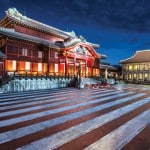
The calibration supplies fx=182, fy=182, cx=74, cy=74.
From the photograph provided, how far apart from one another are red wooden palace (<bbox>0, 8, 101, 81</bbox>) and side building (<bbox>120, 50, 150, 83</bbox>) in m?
21.7

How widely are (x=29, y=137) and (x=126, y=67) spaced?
5320 cm

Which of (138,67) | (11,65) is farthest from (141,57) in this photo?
(11,65)

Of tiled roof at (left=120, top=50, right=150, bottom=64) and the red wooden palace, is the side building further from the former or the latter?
the red wooden palace

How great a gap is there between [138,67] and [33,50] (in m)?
36.0

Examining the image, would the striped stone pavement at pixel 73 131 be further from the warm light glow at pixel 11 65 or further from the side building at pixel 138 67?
the side building at pixel 138 67

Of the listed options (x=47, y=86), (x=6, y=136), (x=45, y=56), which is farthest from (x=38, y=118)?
(x=45, y=56)

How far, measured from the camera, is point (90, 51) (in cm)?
3553

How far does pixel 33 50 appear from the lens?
25.9 m

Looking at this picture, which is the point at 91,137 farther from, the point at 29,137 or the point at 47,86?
the point at 47,86

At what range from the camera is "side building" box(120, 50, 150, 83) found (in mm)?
50625

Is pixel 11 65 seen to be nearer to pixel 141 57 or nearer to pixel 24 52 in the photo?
pixel 24 52

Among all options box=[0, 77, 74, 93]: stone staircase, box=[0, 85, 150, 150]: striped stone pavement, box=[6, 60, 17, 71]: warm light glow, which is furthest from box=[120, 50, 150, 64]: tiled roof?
box=[0, 85, 150, 150]: striped stone pavement

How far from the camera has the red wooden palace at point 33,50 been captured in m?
22.8

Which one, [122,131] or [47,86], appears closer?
[122,131]
